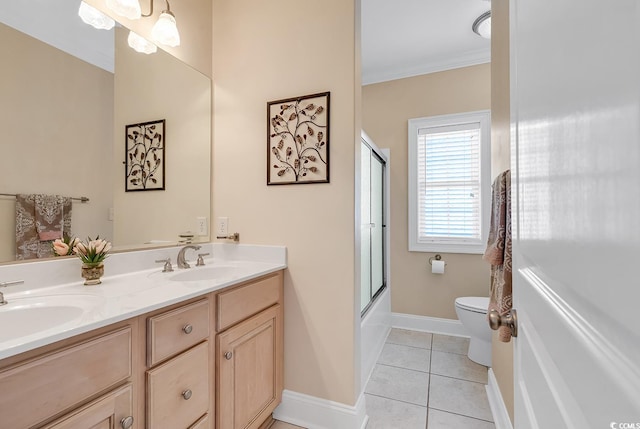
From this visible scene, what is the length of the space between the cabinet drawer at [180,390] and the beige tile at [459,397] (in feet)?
4.61

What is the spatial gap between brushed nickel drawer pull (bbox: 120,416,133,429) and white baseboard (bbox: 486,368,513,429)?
5.29ft

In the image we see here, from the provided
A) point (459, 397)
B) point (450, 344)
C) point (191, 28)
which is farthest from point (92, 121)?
point (450, 344)

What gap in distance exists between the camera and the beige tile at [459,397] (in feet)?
5.78

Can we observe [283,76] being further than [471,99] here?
No

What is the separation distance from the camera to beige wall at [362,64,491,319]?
2.82 m

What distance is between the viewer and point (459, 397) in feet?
6.22

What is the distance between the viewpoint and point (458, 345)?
2.66 meters

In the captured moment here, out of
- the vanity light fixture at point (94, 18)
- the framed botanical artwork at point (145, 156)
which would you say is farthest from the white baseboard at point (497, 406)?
the vanity light fixture at point (94, 18)

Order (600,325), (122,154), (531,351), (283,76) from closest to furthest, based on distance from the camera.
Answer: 1. (600,325)
2. (531,351)
3. (122,154)
4. (283,76)

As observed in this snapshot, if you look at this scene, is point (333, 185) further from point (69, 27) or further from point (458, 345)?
point (458, 345)

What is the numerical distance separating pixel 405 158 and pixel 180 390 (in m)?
2.72

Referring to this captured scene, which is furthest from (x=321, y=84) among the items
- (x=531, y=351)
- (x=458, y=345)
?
(x=458, y=345)

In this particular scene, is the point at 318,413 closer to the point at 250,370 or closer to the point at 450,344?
the point at 250,370

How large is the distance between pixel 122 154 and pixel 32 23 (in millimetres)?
577
